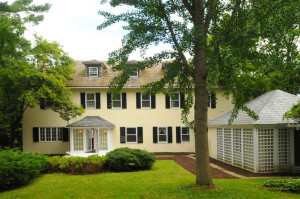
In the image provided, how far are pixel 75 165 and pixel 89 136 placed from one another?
709 cm

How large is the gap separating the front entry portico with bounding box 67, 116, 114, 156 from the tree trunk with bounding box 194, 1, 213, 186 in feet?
36.7

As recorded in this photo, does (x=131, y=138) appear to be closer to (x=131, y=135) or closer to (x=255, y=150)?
(x=131, y=135)

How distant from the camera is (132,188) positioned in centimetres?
858

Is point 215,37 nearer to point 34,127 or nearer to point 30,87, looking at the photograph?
point 30,87

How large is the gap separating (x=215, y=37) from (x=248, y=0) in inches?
72.7

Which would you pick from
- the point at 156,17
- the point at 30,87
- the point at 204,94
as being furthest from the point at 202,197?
the point at 30,87

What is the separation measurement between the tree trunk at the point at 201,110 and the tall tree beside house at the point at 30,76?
1126cm

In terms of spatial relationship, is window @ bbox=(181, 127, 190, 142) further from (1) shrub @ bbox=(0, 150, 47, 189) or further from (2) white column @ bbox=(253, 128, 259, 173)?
(1) shrub @ bbox=(0, 150, 47, 189)

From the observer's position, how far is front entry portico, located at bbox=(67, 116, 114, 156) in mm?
17977

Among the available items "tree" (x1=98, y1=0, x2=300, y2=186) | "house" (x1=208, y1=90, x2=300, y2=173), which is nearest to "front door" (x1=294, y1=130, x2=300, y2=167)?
"house" (x1=208, y1=90, x2=300, y2=173)

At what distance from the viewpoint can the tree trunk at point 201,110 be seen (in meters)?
7.90

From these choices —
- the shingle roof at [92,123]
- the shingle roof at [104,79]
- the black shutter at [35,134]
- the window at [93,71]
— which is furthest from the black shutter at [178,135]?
the black shutter at [35,134]

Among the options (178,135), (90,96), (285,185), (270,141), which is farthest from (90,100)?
(285,185)

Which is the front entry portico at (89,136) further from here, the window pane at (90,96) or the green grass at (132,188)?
the green grass at (132,188)
